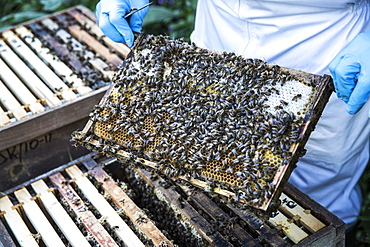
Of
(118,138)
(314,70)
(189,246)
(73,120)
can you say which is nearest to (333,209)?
(314,70)

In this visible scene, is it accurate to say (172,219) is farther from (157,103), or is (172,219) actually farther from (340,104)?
(340,104)

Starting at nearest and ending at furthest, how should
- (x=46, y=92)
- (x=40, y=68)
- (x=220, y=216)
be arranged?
(x=220, y=216) < (x=46, y=92) < (x=40, y=68)

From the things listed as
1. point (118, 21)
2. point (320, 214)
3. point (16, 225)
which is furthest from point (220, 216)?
point (118, 21)

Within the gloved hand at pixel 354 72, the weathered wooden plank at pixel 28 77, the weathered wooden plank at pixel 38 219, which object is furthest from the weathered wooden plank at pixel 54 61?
the gloved hand at pixel 354 72

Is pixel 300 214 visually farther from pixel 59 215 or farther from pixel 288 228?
pixel 59 215

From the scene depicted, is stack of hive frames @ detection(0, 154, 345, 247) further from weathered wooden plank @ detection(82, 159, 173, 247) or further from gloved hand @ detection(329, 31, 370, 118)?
gloved hand @ detection(329, 31, 370, 118)

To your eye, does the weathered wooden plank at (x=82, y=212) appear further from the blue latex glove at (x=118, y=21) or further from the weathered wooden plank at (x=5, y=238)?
the blue latex glove at (x=118, y=21)
